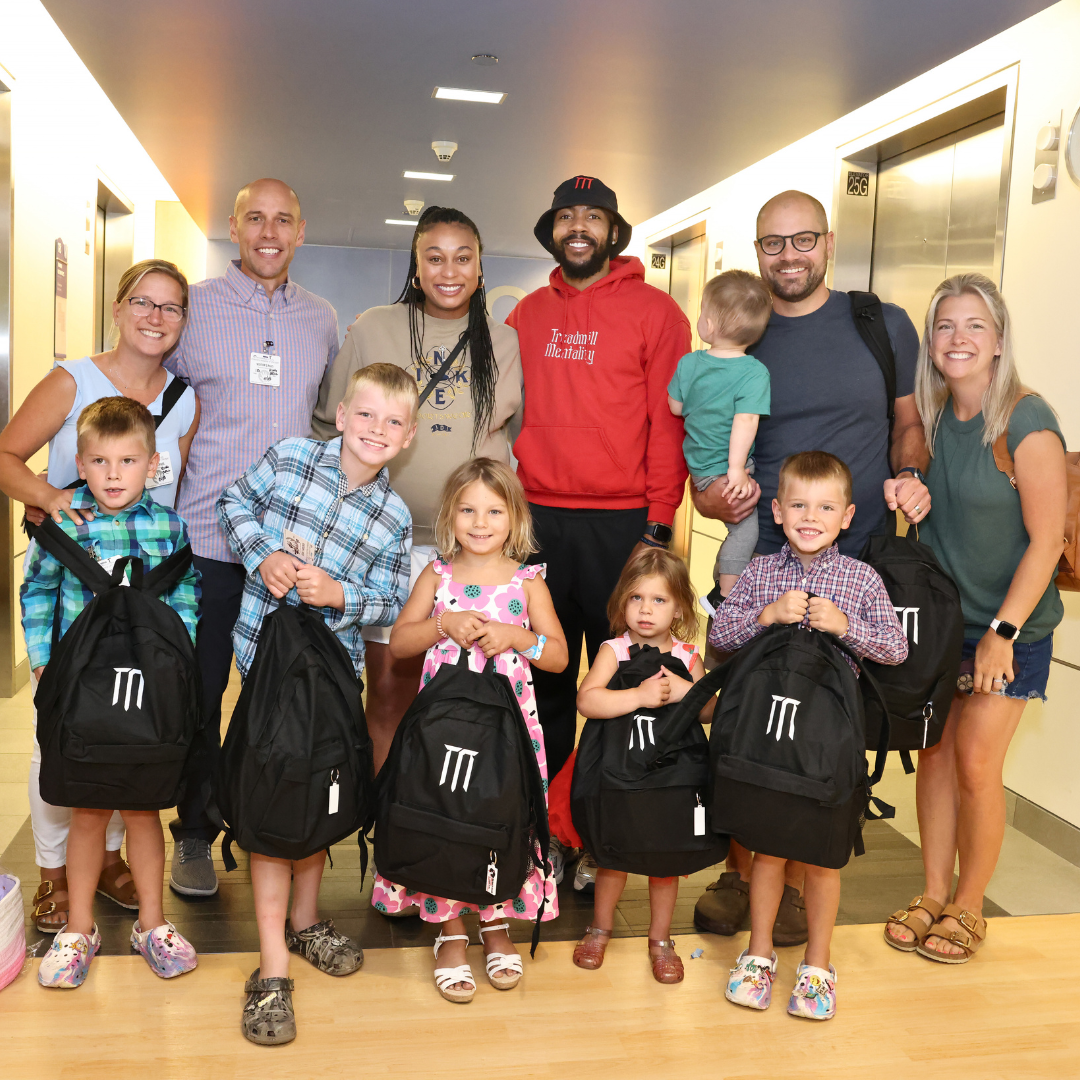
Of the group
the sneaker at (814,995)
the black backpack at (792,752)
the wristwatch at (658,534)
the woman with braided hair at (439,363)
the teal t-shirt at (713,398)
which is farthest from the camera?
the wristwatch at (658,534)

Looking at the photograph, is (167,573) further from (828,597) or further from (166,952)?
(828,597)

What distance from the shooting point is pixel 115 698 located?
7.47 feet

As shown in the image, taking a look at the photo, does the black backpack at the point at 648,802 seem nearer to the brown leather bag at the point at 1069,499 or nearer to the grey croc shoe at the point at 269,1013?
the grey croc shoe at the point at 269,1013

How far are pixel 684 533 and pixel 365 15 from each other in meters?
5.09

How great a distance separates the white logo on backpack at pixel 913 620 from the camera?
2520 millimetres

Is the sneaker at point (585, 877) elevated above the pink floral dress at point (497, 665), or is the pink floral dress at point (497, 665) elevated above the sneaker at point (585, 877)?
the pink floral dress at point (497, 665)

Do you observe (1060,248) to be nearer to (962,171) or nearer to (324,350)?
(962,171)

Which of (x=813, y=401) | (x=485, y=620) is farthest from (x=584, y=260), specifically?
(x=485, y=620)

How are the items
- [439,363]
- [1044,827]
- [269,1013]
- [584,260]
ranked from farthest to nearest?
[1044,827]
[584,260]
[439,363]
[269,1013]

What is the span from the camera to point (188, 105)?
614 centimetres

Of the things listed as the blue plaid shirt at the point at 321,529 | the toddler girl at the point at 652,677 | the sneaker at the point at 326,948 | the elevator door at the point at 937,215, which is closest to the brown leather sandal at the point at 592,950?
the toddler girl at the point at 652,677

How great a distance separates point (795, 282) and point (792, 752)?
4.38 ft

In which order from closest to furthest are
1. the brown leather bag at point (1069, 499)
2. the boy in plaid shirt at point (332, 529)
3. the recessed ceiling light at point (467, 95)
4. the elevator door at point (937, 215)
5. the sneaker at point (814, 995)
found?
the sneaker at point (814, 995), the boy in plaid shirt at point (332, 529), the brown leather bag at point (1069, 499), the elevator door at point (937, 215), the recessed ceiling light at point (467, 95)

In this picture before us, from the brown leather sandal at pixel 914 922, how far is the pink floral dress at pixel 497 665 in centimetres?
100
